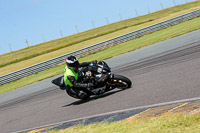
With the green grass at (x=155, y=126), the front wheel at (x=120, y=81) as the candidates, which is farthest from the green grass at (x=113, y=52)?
the green grass at (x=155, y=126)

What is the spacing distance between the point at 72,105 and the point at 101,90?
118 cm

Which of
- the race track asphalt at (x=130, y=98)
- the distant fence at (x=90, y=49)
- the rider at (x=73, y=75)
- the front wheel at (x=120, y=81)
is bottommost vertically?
the race track asphalt at (x=130, y=98)

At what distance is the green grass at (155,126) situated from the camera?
4.87 meters

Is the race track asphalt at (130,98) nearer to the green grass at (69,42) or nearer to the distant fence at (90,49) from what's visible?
the distant fence at (90,49)

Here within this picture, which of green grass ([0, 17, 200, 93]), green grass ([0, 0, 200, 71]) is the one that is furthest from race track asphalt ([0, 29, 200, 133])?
green grass ([0, 0, 200, 71])

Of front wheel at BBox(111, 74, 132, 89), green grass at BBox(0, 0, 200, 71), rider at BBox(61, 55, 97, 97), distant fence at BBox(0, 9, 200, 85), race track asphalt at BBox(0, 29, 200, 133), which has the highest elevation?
A: green grass at BBox(0, 0, 200, 71)

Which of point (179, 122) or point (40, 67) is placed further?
point (40, 67)

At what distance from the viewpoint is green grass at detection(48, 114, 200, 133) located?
487cm

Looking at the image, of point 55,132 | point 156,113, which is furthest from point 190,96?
point 55,132

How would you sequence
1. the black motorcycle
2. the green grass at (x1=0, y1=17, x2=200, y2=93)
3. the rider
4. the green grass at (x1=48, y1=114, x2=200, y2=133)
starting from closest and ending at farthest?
the green grass at (x1=48, y1=114, x2=200, y2=133)
the black motorcycle
the rider
the green grass at (x1=0, y1=17, x2=200, y2=93)

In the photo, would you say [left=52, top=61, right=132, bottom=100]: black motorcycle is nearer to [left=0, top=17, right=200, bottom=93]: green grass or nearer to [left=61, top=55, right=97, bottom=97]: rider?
[left=61, top=55, right=97, bottom=97]: rider

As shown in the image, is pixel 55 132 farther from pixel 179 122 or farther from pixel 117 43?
pixel 117 43

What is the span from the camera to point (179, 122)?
5164mm

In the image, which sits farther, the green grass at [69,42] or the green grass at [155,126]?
the green grass at [69,42]
